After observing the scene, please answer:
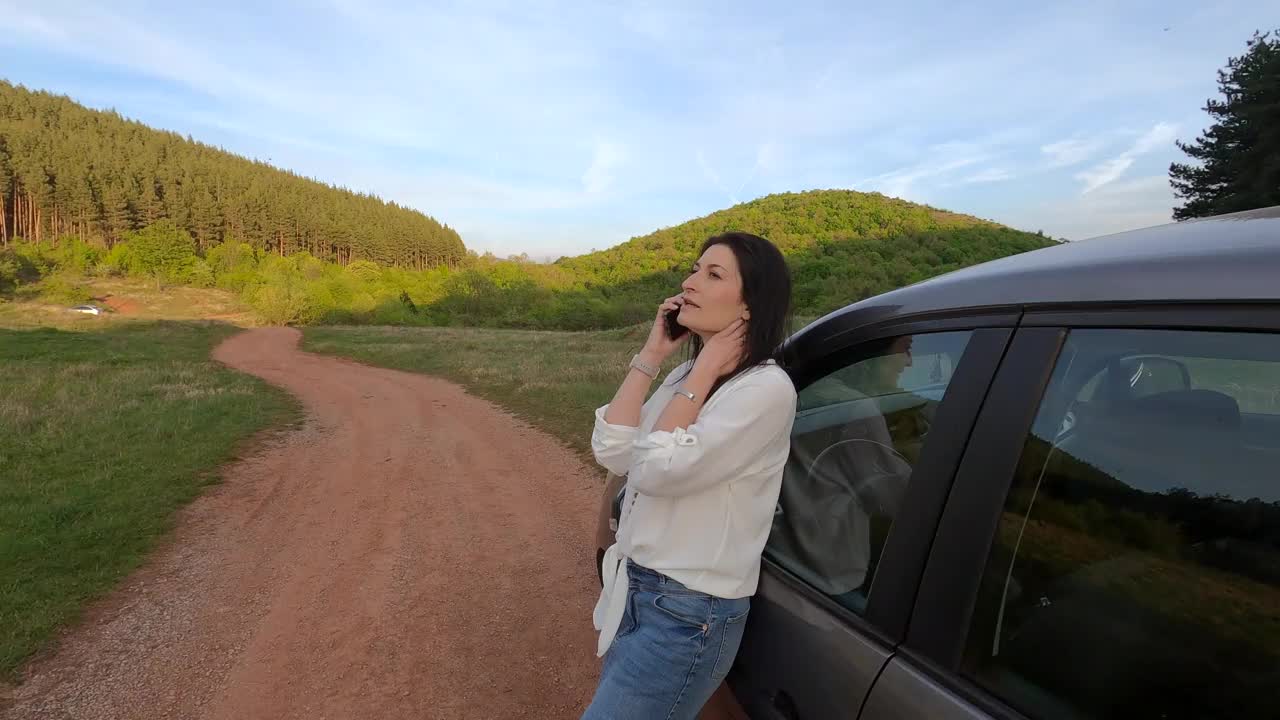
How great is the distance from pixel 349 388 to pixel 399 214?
124 m

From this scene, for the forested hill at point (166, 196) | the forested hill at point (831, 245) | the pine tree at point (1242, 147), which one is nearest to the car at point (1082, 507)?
the pine tree at point (1242, 147)

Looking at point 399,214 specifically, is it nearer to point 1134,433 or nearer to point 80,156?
point 80,156

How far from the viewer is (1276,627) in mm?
849

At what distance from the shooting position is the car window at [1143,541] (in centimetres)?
89

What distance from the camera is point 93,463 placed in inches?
284

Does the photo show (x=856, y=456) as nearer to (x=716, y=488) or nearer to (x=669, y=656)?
(x=716, y=488)

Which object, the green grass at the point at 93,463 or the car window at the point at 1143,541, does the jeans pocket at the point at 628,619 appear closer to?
the car window at the point at 1143,541

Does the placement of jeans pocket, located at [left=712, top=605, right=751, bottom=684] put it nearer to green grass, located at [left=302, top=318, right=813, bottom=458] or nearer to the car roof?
the car roof

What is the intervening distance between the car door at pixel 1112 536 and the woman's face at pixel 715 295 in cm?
71

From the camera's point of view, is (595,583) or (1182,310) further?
(595,583)

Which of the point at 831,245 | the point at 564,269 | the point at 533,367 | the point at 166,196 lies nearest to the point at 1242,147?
the point at 533,367

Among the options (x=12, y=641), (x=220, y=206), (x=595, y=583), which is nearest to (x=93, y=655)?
(x=12, y=641)

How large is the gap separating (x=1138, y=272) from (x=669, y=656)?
126cm

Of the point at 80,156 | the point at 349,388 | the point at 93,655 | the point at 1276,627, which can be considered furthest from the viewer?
the point at 80,156
